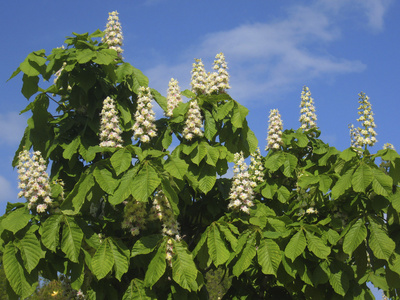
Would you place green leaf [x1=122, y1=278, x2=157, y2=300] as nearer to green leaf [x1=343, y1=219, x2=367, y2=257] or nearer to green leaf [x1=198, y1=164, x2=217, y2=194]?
green leaf [x1=198, y1=164, x2=217, y2=194]

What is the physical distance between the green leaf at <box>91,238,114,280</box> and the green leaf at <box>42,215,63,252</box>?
442mm

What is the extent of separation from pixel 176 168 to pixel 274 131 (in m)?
2.37

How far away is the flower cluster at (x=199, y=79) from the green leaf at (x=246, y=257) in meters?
2.01

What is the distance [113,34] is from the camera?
7.07 meters

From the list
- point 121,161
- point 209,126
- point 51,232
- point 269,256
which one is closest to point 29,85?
point 121,161

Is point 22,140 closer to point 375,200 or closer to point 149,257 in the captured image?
point 149,257

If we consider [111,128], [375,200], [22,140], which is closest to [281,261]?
[375,200]

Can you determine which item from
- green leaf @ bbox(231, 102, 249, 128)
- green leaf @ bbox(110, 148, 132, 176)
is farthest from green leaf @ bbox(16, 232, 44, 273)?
green leaf @ bbox(231, 102, 249, 128)

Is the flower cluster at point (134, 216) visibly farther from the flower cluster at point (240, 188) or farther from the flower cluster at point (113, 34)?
the flower cluster at point (113, 34)

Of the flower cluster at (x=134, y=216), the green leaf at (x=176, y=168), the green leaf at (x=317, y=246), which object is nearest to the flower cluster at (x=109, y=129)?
the flower cluster at (x=134, y=216)

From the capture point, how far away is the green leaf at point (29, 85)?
6.27m

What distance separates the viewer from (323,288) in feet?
20.7

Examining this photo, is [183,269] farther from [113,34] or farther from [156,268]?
[113,34]

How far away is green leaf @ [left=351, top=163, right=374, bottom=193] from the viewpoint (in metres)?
5.21
